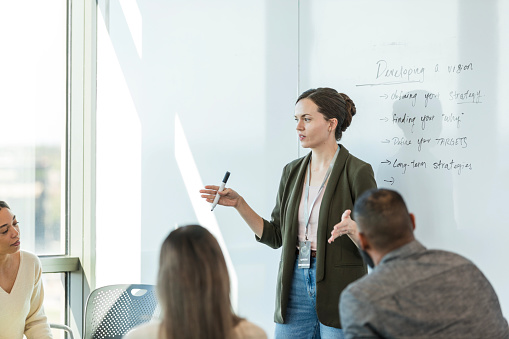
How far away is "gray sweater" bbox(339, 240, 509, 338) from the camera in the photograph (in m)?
1.68

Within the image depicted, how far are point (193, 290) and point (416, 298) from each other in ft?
1.85

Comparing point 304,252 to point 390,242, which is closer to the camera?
point 390,242

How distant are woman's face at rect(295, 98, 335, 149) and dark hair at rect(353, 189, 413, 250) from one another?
1.19m

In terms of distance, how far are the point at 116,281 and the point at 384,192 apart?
2902 mm

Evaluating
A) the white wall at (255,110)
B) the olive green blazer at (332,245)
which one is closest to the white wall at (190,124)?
the white wall at (255,110)

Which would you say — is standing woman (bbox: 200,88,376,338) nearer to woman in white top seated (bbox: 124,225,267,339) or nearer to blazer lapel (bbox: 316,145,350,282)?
blazer lapel (bbox: 316,145,350,282)

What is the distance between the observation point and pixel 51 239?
4.41 metres

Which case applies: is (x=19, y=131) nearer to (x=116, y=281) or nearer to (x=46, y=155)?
(x=46, y=155)

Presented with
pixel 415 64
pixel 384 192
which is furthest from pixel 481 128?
pixel 384 192

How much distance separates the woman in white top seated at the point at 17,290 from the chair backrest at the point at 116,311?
264 millimetres

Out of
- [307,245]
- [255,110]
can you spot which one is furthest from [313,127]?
[255,110]

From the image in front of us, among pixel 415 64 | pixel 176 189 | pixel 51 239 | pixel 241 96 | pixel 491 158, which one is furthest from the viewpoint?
pixel 51 239

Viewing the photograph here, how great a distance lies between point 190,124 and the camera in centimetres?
405

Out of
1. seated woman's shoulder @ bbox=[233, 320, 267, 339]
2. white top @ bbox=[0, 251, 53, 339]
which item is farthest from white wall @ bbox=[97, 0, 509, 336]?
seated woman's shoulder @ bbox=[233, 320, 267, 339]
